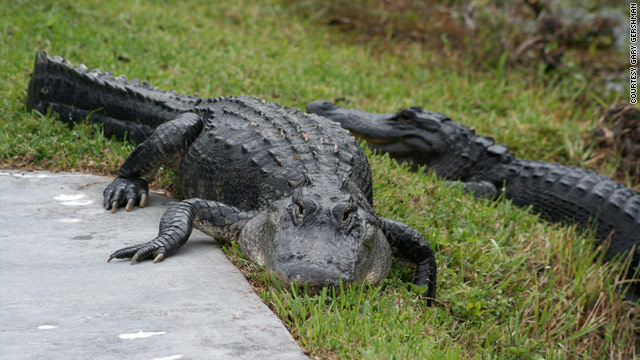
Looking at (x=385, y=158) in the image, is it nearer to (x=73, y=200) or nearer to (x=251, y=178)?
(x=251, y=178)

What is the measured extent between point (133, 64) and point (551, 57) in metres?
6.07

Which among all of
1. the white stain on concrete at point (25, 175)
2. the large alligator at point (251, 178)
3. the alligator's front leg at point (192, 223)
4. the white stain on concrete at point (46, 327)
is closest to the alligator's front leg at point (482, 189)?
the large alligator at point (251, 178)

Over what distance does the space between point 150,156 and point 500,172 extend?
388cm

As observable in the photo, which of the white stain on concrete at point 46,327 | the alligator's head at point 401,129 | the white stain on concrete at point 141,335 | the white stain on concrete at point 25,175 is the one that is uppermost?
the white stain on concrete at point 46,327

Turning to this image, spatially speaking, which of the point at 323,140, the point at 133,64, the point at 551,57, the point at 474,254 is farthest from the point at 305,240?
the point at 551,57

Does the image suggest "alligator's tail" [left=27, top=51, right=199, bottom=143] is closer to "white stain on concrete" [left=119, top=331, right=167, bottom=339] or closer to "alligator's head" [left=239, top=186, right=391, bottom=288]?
"alligator's head" [left=239, top=186, right=391, bottom=288]

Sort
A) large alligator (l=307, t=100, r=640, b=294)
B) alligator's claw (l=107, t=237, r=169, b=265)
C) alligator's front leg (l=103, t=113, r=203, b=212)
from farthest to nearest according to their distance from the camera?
large alligator (l=307, t=100, r=640, b=294) → alligator's front leg (l=103, t=113, r=203, b=212) → alligator's claw (l=107, t=237, r=169, b=265)

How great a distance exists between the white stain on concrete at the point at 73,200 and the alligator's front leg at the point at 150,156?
0.13 meters

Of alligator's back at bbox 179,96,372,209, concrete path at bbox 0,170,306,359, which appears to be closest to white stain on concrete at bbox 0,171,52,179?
concrete path at bbox 0,170,306,359

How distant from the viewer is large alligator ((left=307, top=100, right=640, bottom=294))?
5.88 metres

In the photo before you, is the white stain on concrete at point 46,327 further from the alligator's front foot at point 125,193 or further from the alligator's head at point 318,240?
the alligator's front foot at point 125,193

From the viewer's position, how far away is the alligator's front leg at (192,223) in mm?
3176

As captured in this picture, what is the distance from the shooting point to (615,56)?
10.4m

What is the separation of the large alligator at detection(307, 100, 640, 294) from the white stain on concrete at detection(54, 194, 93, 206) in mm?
2776
